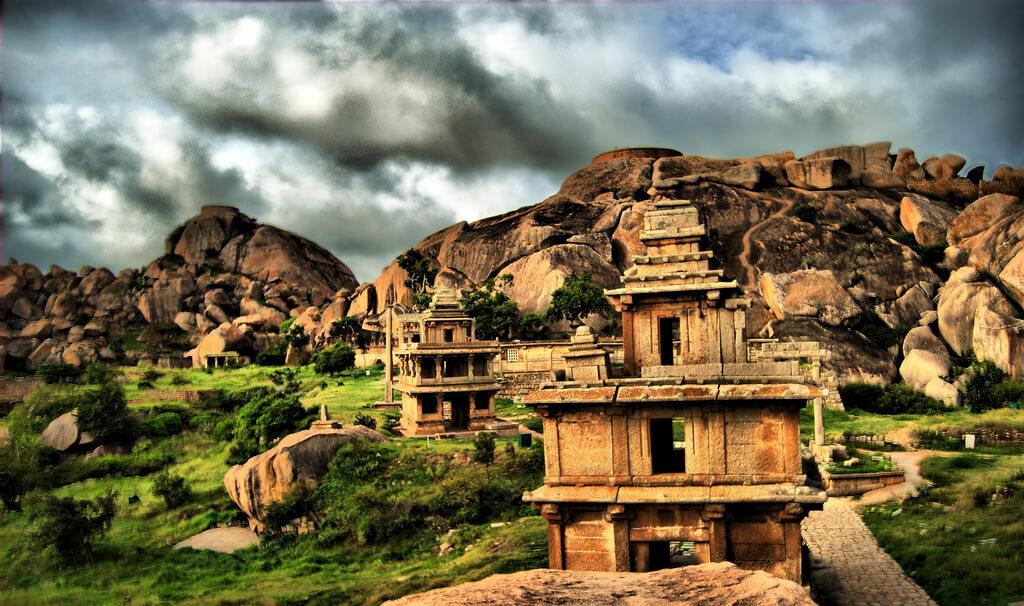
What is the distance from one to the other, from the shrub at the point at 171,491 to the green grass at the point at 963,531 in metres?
25.6

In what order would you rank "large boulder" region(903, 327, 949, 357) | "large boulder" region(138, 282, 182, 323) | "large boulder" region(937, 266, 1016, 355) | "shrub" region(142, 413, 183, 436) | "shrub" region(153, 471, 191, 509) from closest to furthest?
"shrub" region(153, 471, 191, 509) < "shrub" region(142, 413, 183, 436) < "large boulder" region(937, 266, 1016, 355) < "large boulder" region(903, 327, 949, 357) < "large boulder" region(138, 282, 182, 323)

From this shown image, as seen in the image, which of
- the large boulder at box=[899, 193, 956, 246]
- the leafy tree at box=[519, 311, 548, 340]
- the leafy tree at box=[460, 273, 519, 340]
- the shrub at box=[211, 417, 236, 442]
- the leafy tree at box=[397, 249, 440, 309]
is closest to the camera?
the shrub at box=[211, 417, 236, 442]

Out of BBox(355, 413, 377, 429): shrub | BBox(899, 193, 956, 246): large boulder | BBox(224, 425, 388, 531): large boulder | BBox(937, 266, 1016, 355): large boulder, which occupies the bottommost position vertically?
BBox(224, 425, 388, 531): large boulder

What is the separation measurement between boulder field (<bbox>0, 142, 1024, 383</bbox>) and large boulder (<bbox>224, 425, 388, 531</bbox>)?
94.1 feet

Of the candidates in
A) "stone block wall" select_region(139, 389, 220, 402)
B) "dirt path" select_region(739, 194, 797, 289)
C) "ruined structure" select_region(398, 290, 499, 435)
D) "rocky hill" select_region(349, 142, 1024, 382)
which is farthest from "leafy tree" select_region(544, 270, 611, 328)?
"stone block wall" select_region(139, 389, 220, 402)

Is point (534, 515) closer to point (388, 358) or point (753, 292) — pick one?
point (388, 358)

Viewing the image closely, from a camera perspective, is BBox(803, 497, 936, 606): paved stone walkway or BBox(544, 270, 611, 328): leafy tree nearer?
BBox(803, 497, 936, 606): paved stone walkway

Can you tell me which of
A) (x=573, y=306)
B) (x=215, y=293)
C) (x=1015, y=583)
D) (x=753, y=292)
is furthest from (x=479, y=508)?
(x=215, y=293)

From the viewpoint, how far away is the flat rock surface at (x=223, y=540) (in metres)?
25.2

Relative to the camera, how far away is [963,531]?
17.2m

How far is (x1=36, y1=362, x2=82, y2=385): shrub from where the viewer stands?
183 ft

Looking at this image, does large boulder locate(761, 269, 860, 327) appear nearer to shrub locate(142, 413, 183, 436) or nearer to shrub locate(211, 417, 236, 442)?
shrub locate(211, 417, 236, 442)

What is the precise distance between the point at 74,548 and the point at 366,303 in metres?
58.0

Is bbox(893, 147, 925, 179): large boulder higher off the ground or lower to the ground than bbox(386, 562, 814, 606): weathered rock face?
higher
